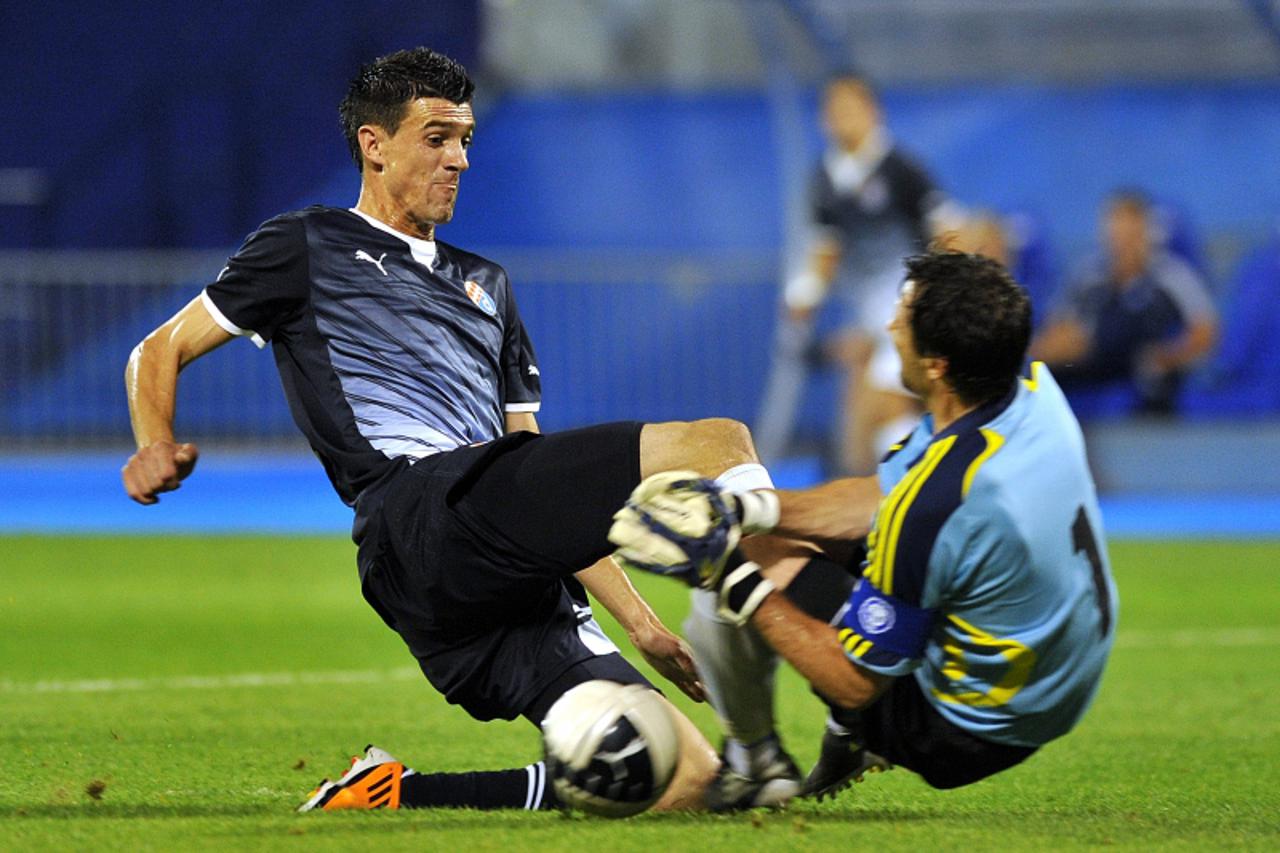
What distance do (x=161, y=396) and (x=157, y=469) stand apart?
35 centimetres

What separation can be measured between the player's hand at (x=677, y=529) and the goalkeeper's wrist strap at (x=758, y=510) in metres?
0.06

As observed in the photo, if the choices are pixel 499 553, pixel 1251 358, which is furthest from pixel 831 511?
pixel 1251 358

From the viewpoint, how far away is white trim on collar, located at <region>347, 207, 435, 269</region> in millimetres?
5355

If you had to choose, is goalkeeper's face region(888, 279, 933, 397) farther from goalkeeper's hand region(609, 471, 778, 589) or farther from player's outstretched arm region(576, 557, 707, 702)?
player's outstretched arm region(576, 557, 707, 702)

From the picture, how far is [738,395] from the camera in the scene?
17.5m

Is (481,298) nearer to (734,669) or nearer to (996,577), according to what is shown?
(734,669)

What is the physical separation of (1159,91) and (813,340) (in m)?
4.08

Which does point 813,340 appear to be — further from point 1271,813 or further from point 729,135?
point 1271,813

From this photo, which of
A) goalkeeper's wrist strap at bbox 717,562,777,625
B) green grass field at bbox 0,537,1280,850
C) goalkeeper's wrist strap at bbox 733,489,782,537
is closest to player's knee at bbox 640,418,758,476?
goalkeeper's wrist strap at bbox 733,489,782,537

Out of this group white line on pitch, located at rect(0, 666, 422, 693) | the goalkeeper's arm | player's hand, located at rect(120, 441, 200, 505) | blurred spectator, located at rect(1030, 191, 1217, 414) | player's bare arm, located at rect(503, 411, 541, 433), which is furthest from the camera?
blurred spectator, located at rect(1030, 191, 1217, 414)

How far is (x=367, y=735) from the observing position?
663cm

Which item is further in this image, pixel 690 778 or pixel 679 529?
pixel 690 778

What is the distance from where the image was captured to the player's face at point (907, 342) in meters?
4.62

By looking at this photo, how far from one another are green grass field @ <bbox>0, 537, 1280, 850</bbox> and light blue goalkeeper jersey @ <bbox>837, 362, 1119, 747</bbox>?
14.5 inches
